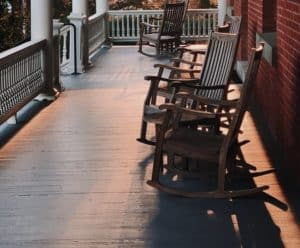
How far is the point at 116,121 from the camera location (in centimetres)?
765

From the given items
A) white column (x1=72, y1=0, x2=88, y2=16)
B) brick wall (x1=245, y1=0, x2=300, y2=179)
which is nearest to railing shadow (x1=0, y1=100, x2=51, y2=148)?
brick wall (x1=245, y1=0, x2=300, y2=179)

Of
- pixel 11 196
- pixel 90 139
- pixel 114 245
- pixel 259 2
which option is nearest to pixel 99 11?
pixel 259 2

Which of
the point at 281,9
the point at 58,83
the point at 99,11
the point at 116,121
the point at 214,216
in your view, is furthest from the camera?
the point at 99,11

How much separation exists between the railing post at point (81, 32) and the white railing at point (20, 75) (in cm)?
275

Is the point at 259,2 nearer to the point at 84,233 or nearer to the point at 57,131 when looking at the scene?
the point at 57,131

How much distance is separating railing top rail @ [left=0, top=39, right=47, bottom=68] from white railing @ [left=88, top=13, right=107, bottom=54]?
15.6 feet

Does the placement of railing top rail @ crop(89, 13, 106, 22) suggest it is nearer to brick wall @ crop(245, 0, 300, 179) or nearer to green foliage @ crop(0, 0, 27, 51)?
green foliage @ crop(0, 0, 27, 51)

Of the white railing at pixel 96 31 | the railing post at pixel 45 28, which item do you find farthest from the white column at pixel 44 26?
the white railing at pixel 96 31

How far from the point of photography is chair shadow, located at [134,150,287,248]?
3.99 meters

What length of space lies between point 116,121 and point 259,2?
1.98 meters

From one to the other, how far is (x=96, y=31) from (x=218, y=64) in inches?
342

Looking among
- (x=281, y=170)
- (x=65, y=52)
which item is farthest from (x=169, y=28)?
(x=281, y=170)

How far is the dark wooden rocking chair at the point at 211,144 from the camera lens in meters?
4.65

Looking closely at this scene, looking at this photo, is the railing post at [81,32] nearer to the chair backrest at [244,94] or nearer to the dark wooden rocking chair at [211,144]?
the dark wooden rocking chair at [211,144]
